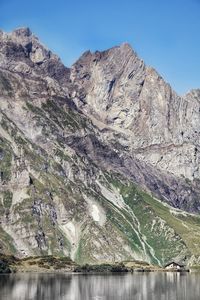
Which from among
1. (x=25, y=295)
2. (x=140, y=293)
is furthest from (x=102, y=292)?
(x=25, y=295)

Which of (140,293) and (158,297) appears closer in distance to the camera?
(158,297)

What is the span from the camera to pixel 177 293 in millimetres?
173625

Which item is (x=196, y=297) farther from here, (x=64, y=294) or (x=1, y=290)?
(x=1, y=290)

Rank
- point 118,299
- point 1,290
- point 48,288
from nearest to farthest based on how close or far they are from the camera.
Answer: point 118,299 → point 1,290 → point 48,288

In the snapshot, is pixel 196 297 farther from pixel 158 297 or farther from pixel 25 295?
pixel 25 295

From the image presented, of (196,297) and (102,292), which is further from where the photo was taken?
(102,292)

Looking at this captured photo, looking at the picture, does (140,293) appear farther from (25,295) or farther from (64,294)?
(25,295)

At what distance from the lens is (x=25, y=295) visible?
156625 millimetres

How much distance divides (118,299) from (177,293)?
84.1 feet

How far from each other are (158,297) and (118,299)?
12.7 meters

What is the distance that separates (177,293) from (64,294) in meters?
32.3

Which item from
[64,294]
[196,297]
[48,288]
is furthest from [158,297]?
[48,288]

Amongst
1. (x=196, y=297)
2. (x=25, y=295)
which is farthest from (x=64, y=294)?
(x=196, y=297)

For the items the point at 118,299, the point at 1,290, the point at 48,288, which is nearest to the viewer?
the point at 118,299
